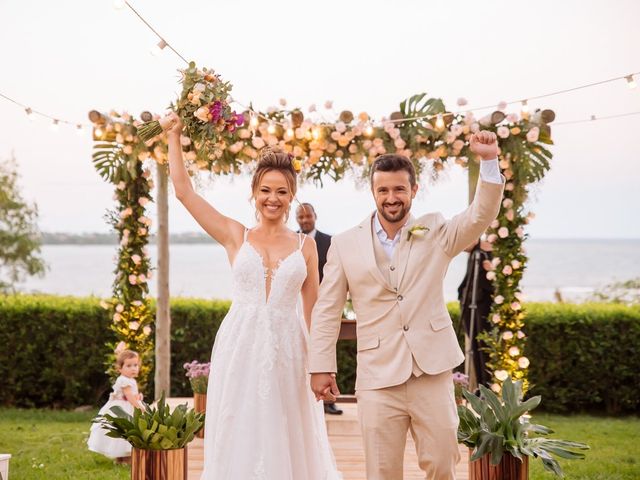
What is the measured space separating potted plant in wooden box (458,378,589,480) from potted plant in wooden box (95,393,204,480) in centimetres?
148

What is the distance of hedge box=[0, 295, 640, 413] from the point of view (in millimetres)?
9062

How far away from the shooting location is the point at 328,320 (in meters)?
3.46

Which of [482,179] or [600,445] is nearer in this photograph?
[482,179]

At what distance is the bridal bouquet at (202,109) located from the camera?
4.23 metres

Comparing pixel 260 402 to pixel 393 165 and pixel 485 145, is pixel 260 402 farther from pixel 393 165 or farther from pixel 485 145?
pixel 485 145

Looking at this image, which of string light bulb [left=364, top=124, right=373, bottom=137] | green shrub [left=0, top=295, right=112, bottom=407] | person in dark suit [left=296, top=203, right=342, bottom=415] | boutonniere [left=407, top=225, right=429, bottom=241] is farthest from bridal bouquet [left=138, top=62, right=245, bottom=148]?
green shrub [left=0, top=295, right=112, bottom=407]

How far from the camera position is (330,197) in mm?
8641

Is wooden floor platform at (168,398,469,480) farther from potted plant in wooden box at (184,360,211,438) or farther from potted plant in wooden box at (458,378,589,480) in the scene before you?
potted plant in wooden box at (458,378,589,480)

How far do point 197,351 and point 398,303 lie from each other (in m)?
6.45

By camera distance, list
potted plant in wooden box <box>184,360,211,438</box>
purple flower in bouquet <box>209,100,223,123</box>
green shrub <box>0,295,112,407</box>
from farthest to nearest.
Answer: green shrub <box>0,295,112,407</box>
potted plant in wooden box <box>184,360,211,438</box>
purple flower in bouquet <box>209,100,223,123</box>

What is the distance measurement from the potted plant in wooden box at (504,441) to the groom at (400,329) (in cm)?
51

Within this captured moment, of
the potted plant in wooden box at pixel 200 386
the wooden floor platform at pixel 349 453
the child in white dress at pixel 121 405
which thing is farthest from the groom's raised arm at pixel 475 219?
the potted plant in wooden box at pixel 200 386

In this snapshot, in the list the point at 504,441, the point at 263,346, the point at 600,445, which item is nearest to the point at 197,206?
the point at 263,346

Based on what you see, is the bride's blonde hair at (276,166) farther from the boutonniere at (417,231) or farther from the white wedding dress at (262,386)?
the boutonniere at (417,231)
